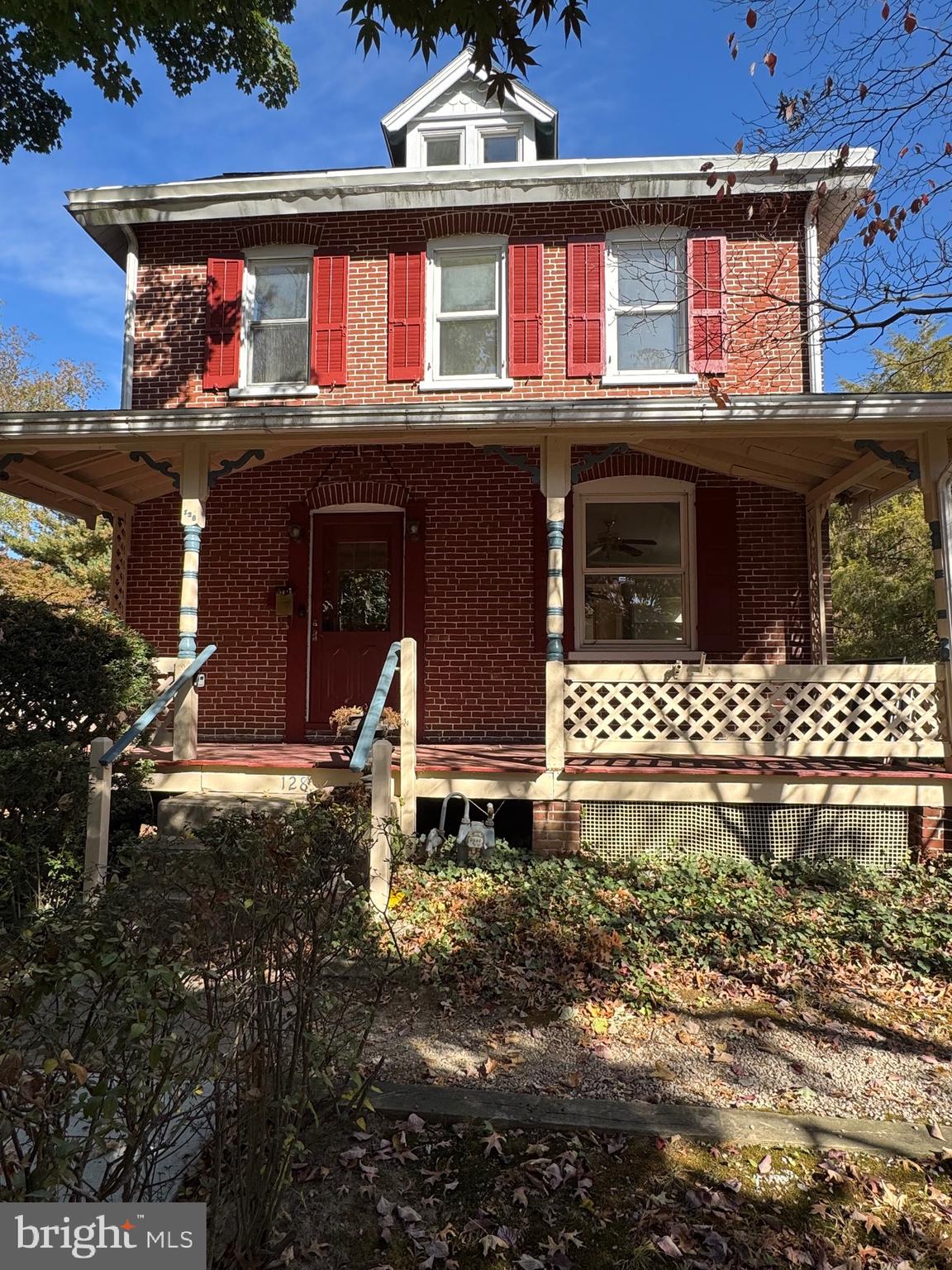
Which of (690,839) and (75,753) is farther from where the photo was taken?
(690,839)

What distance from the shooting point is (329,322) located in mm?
9609

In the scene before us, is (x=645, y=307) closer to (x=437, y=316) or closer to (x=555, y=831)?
(x=437, y=316)

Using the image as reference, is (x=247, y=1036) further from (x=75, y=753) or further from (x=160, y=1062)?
(x=75, y=753)

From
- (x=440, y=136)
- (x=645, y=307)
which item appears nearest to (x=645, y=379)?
(x=645, y=307)

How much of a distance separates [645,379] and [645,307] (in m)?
0.91

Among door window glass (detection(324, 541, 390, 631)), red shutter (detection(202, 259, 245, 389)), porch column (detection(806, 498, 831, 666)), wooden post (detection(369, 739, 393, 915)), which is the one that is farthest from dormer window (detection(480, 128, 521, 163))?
wooden post (detection(369, 739, 393, 915))

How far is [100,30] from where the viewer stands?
851 cm

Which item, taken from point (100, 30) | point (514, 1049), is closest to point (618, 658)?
point (514, 1049)

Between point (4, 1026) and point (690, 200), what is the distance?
10247mm

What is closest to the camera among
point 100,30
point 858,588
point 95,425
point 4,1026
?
point 4,1026

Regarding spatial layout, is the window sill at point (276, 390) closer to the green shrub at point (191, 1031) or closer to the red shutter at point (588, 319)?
the red shutter at point (588, 319)

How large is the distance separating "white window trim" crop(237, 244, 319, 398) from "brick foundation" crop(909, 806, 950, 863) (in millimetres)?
7715

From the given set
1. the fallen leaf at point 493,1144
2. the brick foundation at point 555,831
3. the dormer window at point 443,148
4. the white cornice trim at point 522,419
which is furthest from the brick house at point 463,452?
the fallen leaf at point 493,1144

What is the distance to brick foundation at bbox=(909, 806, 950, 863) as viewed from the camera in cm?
622
